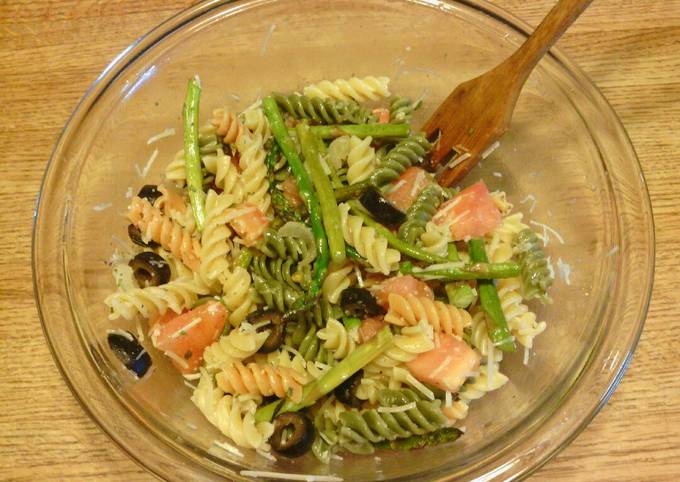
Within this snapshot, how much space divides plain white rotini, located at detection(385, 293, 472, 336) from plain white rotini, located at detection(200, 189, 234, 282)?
58 cm

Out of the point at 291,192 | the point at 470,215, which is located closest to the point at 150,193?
the point at 291,192

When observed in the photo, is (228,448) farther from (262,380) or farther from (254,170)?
(254,170)

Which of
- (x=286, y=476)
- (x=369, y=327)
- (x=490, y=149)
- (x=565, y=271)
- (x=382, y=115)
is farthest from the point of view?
(x=382, y=115)

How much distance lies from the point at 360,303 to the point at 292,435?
18.1 inches

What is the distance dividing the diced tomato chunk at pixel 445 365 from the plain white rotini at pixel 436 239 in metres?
0.28

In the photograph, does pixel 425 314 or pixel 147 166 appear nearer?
pixel 425 314

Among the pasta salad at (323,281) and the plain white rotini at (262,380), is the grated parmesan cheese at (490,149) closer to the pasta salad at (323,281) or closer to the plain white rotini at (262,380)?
the pasta salad at (323,281)

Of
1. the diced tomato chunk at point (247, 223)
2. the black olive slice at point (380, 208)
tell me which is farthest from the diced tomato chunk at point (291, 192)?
the black olive slice at point (380, 208)

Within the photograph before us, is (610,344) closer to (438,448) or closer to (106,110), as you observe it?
(438,448)

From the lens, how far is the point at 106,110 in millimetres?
2281

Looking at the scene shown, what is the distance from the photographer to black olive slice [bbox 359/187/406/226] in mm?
2107

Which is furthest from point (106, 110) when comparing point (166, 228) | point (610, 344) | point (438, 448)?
point (610, 344)

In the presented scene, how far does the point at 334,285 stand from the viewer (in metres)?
2.10

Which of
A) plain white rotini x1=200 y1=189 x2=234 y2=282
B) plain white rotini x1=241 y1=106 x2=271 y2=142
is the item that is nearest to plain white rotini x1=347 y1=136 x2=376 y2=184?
plain white rotini x1=241 y1=106 x2=271 y2=142
